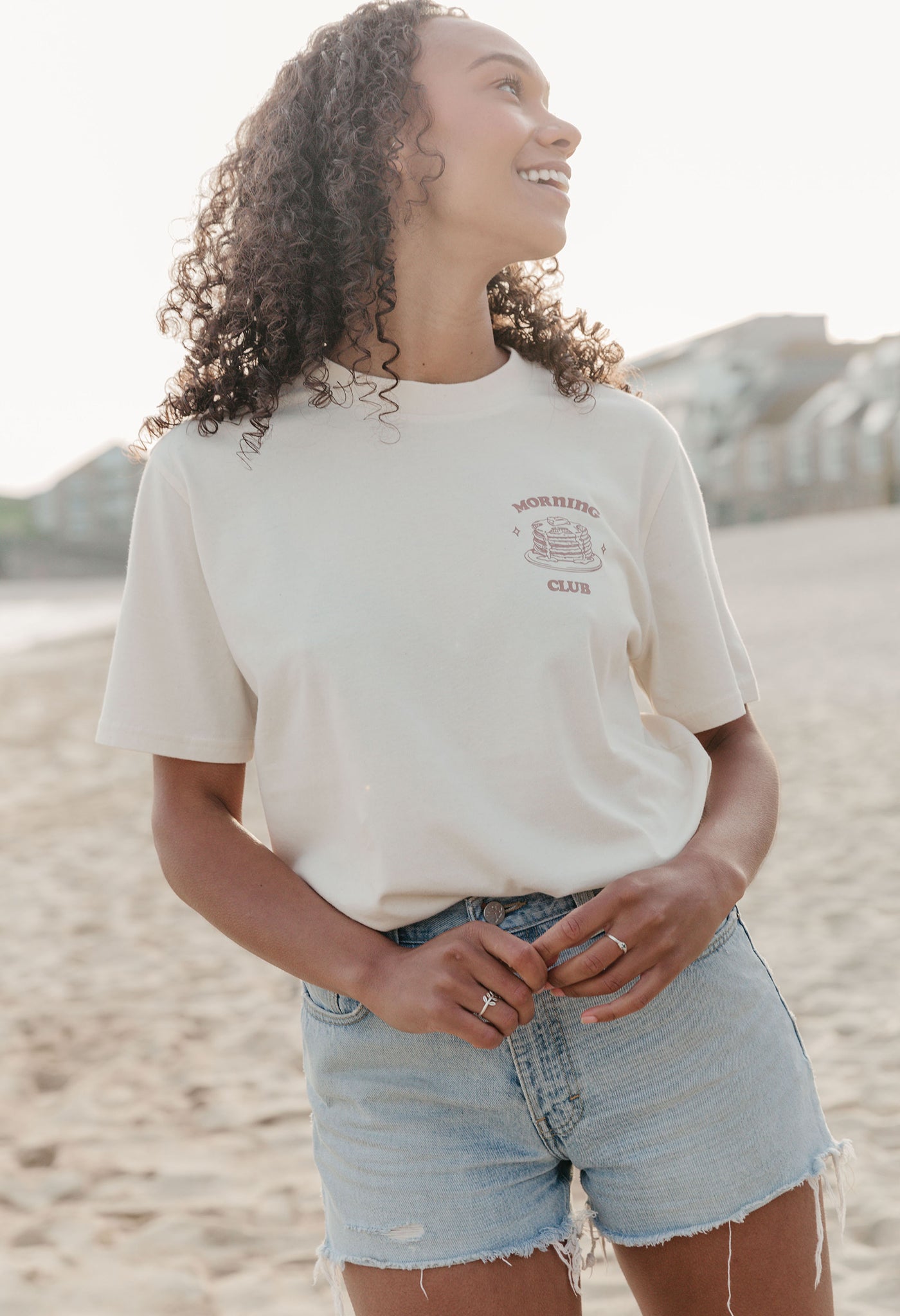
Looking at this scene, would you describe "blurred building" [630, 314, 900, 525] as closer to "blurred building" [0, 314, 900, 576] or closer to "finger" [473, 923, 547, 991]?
"blurred building" [0, 314, 900, 576]

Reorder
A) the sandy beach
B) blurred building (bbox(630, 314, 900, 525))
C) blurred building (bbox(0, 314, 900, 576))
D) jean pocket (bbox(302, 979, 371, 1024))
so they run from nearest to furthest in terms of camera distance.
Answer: jean pocket (bbox(302, 979, 371, 1024)) → the sandy beach → blurred building (bbox(630, 314, 900, 525)) → blurred building (bbox(0, 314, 900, 576))

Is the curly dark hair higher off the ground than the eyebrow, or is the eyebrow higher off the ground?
the eyebrow

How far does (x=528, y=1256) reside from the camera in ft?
3.97

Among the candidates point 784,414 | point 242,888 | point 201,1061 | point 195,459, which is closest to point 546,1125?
point 242,888

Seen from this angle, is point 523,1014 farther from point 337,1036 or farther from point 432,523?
point 432,523

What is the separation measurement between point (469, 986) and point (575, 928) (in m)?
0.12

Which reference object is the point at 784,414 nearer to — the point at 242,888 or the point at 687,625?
the point at 687,625

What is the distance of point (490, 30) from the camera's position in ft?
4.56

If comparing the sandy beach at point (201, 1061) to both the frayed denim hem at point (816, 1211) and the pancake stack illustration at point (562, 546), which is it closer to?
the frayed denim hem at point (816, 1211)

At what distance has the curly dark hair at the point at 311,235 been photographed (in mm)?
1385

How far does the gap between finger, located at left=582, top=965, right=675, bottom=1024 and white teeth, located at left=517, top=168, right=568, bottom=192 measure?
0.88 metres

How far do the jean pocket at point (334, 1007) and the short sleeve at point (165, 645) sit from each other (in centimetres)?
29

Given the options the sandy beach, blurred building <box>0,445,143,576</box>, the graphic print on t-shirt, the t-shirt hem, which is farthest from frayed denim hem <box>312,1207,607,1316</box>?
blurred building <box>0,445,143,576</box>

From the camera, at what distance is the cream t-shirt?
4.07 ft
